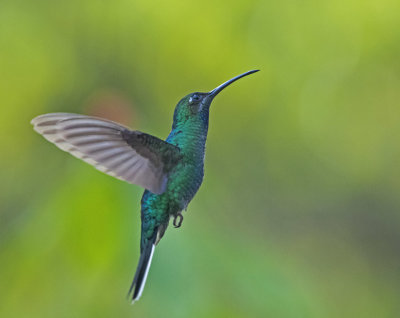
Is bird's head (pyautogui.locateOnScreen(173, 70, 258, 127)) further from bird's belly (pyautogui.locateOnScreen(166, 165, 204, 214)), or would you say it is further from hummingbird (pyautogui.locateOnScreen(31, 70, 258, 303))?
bird's belly (pyautogui.locateOnScreen(166, 165, 204, 214))

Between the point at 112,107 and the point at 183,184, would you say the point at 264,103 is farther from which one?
the point at 183,184

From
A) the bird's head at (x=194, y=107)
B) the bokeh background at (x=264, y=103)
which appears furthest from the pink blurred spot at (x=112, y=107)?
the bird's head at (x=194, y=107)

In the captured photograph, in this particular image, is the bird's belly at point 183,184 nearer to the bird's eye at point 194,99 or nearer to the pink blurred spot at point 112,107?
the bird's eye at point 194,99

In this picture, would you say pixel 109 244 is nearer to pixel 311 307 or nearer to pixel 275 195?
pixel 311 307

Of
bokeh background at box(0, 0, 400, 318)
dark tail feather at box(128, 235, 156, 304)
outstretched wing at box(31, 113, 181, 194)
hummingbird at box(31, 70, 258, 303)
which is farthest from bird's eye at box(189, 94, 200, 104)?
bokeh background at box(0, 0, 400, 318)

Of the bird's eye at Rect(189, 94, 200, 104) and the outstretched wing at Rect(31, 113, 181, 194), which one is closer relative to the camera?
the outstretched wing at Rect(31, 113, 181, 194)

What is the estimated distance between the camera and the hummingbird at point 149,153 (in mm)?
994

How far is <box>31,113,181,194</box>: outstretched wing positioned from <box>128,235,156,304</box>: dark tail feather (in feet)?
0.38

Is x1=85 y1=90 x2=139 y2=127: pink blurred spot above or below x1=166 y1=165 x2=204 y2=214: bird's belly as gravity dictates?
above

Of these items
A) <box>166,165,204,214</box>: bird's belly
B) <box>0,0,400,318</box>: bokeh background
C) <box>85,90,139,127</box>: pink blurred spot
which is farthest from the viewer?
<box>0,0,400,318</box>: bokeh background

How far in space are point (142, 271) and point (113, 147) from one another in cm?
21

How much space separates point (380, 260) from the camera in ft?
11.0

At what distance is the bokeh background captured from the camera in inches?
114

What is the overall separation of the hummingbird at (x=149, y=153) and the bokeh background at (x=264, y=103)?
1.26 meters
